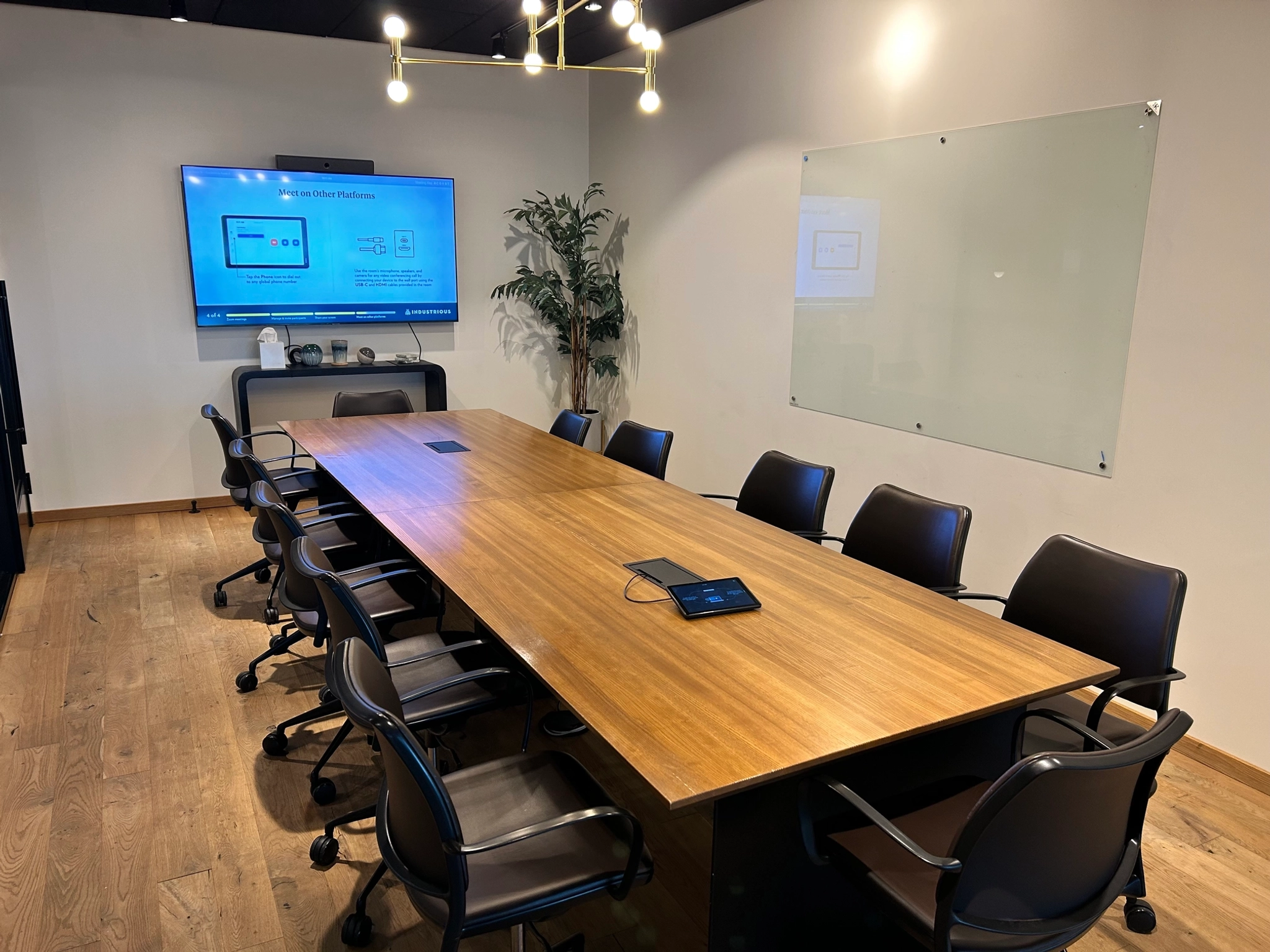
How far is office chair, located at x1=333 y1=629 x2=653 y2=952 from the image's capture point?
149 centimetres

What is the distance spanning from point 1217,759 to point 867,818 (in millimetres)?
2166

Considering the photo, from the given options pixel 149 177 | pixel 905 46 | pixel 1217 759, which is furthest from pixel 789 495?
pixel 149 177

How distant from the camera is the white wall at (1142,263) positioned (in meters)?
2.93

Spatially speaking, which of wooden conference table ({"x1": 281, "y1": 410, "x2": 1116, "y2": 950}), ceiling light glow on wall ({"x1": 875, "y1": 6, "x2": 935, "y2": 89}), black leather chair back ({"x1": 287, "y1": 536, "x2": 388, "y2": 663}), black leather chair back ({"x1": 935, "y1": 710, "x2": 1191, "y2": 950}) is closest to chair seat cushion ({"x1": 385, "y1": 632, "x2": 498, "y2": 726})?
black leather chair back ({"x1": 287, "y1": 536, "x2": 388, "y2": 663})

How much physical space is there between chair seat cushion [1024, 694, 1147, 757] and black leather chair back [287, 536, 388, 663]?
162 centimetres

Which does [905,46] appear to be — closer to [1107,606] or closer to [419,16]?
[1107,606]

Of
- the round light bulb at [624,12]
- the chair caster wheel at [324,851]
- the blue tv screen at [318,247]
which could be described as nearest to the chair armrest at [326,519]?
the chair caster wheel at [324,851]

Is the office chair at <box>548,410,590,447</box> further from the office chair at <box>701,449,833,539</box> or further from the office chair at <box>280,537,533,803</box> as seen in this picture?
the office chair at <box>280,537,533,803</box>

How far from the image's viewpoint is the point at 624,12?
2.93 meters

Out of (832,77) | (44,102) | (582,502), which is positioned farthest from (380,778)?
(44,102)

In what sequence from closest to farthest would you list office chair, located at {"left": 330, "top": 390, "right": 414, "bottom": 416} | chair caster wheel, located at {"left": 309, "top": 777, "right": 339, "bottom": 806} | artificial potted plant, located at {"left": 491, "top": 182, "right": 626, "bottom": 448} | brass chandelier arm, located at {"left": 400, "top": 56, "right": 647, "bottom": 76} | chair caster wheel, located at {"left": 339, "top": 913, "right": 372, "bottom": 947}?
chair caster wheel, located at {"left": 339, "top": 913, "right": 372, "bottom": 947} → chair caster wheel, located at {"left": 309, "top": 777, "right": 339, "bottom": 806} → brass chandelier arm, located at {"left": 400, "top": 56, "right": 647, "bottom": 76} → office chair, located at {"left": 330, "top": 390, "right": 414, "bottom": 416} → artificial potted plant, located at {"left": 491, "top": 182, "right": 626, "bottom": 448}

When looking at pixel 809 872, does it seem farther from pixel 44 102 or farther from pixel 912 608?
pixel 44 102

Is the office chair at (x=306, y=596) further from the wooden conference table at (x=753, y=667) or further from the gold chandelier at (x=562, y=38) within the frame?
the gold chandelier at (x=562, y=38)

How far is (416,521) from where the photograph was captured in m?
3.02
